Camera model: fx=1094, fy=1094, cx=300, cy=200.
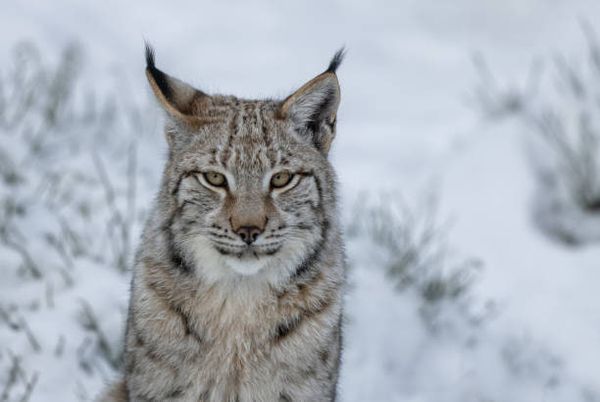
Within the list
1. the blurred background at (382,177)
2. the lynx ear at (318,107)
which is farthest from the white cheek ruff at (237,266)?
the blurred background at (382,177)

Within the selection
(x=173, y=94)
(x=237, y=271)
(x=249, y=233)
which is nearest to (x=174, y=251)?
(x=237, y=271)

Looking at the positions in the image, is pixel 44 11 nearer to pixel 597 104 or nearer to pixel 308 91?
pixel 597 104

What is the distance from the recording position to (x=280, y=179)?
3871 mm

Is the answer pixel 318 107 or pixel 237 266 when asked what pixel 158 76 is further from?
pixel 237 266

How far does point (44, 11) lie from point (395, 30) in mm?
3518

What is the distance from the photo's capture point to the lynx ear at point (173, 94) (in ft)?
12.7

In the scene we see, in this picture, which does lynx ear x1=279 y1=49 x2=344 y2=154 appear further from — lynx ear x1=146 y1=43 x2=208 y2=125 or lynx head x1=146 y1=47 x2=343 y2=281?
lynx ear x1=146 y1=43 x2=208 y2=125

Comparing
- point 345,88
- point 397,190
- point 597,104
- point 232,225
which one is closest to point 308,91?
point 232,225

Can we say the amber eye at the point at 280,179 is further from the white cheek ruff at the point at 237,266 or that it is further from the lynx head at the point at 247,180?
the white cheek ruff at the point at 237,266

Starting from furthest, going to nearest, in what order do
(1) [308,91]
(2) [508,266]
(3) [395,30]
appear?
(3) [395,30] → (2) [508,266] → (1) [308,91]

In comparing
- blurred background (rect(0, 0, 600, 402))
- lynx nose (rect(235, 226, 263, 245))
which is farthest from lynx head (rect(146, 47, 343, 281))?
blurred background (rect(0, 0, 600, 402))

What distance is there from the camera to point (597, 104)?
8.04 meters

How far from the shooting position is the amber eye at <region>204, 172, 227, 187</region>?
3844mm

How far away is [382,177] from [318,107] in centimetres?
438
